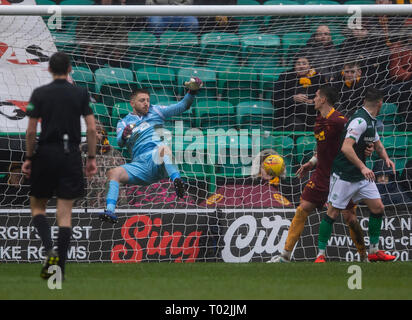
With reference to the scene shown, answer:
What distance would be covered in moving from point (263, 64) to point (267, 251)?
9.37 feet

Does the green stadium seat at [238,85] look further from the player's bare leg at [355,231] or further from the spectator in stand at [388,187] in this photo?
the player's bare leg at [355,231]

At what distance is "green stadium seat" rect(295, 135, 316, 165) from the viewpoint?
1061 centimetres

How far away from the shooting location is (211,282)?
259 inches

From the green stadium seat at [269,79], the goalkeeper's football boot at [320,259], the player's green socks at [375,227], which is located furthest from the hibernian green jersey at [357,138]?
the green stadium seat at [269,79]

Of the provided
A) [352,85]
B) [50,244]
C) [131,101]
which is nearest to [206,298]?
[50,244]

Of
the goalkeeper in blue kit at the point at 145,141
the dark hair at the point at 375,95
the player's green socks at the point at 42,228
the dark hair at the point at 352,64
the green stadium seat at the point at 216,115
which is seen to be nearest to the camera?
the player's green socks at the point at 42,228

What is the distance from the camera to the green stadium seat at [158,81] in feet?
36.1

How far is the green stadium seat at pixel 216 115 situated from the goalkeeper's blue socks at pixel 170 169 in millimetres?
1340

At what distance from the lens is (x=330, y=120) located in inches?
364

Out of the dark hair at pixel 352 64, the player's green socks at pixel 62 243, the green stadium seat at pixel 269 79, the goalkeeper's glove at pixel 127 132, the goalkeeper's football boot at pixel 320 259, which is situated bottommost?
the player's green socks at pixel 62 243

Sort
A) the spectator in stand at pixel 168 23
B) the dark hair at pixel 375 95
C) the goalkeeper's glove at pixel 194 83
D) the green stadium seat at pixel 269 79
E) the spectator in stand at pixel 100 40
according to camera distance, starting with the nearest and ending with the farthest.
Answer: the dark hair at pixel 375 95 → the goalkeeper's glove at pixel 194 83 → the spectator in stand at pixel 100 40 → the green stadium seat at pixel 269 79 → the spectator in stand at pixel 168 23

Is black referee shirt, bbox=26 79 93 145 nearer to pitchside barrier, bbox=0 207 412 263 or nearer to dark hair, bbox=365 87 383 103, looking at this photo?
pitchside barrier, bbox=0 207 412 263

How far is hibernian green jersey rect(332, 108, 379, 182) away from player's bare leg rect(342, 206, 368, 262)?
15.8 inches

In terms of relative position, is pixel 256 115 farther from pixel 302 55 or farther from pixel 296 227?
pixel 296 227
